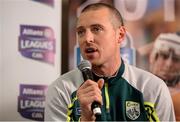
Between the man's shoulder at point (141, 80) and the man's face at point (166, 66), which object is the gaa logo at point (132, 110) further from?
the man's face at point (166, 66)

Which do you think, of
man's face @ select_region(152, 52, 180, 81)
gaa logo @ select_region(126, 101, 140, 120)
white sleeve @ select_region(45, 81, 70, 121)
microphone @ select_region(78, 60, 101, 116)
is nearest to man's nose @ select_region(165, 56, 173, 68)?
man's face @ select_region(152, 52, 180, 81)

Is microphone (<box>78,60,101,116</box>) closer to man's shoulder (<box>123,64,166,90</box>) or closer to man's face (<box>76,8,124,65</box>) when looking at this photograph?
man's face (<box>76,8,124,65</box>)

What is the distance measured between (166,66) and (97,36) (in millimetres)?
601

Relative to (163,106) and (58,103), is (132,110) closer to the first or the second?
(163,106)

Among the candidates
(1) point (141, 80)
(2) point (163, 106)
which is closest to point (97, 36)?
(1) point (141, 80)

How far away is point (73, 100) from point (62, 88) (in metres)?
0.07

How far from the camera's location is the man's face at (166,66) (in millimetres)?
1541

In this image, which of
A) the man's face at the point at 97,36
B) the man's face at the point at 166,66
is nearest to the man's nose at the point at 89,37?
the man's face at the point at 97,36

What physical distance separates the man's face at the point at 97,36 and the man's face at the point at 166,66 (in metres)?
0.48

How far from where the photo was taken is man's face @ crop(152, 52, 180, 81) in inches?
60.7

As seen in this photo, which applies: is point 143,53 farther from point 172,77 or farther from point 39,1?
point 39,1

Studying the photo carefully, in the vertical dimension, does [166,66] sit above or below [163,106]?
above

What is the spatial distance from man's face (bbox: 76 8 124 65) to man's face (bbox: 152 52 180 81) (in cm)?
48

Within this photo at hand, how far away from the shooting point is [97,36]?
3.62 feet
